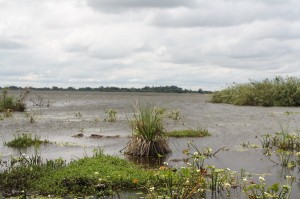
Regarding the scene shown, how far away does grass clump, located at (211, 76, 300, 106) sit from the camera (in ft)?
149

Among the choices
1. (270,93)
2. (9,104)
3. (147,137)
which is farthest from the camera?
(270,93)

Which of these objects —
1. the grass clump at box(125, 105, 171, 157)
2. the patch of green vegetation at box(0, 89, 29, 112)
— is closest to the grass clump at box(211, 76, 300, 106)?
the patch of green vegetation at box(0, 89, 29, 112)

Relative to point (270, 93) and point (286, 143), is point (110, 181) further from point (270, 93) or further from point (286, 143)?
point (270, 93)

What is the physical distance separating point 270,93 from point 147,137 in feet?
115

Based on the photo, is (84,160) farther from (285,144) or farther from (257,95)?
(257,95)

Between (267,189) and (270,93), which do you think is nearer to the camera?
(267,189)

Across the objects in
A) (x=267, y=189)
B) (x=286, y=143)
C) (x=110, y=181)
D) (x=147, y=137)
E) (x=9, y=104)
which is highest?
(x=9, y=104)

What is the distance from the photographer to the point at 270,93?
4631 centimetres

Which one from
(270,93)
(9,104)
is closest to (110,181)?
(9,104)

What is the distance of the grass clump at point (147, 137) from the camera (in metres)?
14.3

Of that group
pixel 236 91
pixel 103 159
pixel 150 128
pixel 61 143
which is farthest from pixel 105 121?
pixel 236 91

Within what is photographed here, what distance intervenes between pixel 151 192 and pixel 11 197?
10.1ft

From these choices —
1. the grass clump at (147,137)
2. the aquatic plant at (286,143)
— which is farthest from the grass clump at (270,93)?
the grass clump at (147,137)

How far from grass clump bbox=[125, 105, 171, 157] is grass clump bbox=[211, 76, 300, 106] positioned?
3388 centimetres
